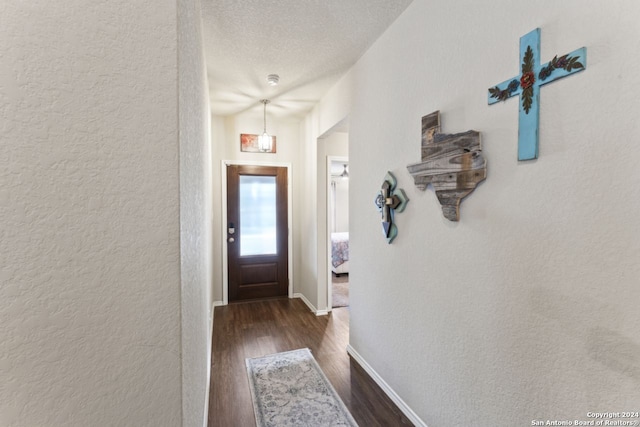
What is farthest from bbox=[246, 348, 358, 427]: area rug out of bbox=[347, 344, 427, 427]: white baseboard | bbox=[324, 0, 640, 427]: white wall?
bbox=[324, 0, 640, 427]: white wall

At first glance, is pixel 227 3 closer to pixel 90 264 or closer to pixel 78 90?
pixel 78 90

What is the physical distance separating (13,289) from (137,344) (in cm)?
30

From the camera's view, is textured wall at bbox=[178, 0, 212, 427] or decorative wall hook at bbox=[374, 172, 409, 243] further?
decorative wall hook at bbox=[374, 172, 409, 243]

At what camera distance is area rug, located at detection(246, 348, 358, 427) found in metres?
1.89

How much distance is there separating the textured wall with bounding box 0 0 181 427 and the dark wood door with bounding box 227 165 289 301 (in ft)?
11.2

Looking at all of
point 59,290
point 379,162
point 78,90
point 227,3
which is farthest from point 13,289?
point 379,162

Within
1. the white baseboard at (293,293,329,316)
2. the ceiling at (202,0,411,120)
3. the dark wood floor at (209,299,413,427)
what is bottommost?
the dark wood floor at (209,299,413,427)

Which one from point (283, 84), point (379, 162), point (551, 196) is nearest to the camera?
point (551, 196)

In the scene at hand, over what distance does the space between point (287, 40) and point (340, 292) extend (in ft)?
11.9

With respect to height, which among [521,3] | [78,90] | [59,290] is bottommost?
[59,290]

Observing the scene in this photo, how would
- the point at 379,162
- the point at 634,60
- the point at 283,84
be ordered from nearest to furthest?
the point at 634,60 → the point at 379,162 → the point at 283,84

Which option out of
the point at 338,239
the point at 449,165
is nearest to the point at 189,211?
the point at 449,165

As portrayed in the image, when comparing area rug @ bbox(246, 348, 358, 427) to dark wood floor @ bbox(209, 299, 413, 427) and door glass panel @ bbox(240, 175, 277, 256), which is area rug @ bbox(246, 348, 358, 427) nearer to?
dark wood floor @ bbox(209, 299, 413, 427)

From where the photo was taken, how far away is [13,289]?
667 millimetres
